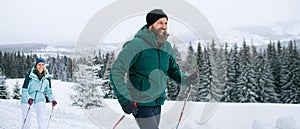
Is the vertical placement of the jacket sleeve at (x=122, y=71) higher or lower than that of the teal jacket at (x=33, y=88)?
higher

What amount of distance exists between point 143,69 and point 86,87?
1766 centimetres

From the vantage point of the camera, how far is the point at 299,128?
553 cm

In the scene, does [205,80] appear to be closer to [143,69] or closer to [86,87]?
[86,87]

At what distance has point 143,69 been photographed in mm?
2814

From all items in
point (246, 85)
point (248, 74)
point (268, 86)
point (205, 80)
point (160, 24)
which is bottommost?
point (268, 86)

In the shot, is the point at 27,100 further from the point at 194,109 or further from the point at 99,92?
the point at 99,92

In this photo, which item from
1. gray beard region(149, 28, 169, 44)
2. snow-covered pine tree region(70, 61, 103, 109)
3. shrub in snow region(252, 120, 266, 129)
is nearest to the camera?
gray beard region(149, 28, 169, 44)

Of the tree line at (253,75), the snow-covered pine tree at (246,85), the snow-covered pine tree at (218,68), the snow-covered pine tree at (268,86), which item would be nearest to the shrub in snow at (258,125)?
the tree line at (253,75)

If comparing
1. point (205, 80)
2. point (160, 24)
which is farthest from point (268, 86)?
point (160, 24)

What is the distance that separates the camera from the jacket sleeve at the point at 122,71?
8.63 ft

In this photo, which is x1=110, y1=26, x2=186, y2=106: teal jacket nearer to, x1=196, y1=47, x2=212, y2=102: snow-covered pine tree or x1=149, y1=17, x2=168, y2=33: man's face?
x1=149, y1=17, x2=168, y2=33: man's face

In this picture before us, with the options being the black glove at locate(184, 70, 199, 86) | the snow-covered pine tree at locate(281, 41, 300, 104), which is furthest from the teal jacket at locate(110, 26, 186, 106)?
the snow-covered pine tree at locate(281, 41, 300, 104)

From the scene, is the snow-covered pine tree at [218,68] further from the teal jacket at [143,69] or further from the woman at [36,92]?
the teal jacket at [143,69]

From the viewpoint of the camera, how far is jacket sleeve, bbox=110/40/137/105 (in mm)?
2631
